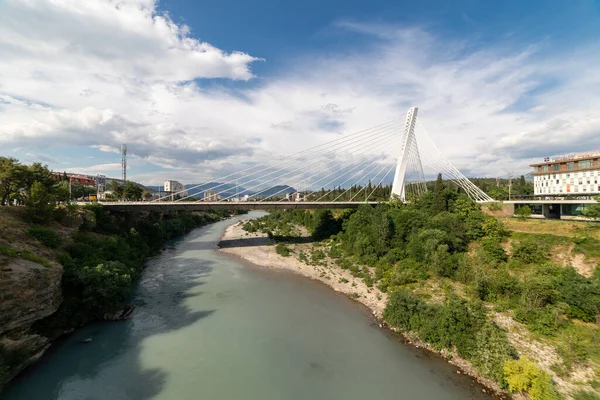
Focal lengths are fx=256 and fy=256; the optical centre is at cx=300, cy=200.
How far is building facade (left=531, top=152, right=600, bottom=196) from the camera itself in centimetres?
3567

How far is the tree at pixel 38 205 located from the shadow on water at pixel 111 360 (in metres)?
10.4

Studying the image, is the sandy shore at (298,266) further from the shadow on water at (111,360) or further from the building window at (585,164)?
the building window at (585,164)

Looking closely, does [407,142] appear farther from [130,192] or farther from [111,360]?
[130,192]

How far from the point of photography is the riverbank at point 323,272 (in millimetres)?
14833

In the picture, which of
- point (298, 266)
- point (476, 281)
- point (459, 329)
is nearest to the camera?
point (459, 329)

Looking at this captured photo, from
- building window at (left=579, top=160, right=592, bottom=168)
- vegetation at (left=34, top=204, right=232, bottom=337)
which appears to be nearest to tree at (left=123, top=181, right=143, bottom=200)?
vegetation at (left=34, top=204, right=232, bottom=337)

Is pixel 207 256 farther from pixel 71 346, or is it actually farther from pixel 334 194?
pixel 334 194

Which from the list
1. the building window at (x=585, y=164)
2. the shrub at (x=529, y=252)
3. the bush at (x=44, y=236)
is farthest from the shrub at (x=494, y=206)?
the bush at (x=44, y=236)

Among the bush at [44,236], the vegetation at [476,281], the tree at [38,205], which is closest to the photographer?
the vegetation at [476,281]

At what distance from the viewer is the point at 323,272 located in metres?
30.3

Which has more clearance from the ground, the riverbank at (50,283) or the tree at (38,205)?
the tree at (38,205)

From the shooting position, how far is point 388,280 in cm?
2498

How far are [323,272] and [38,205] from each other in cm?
2795

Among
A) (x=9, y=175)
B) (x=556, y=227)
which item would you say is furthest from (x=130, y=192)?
(x=556, y=227)
